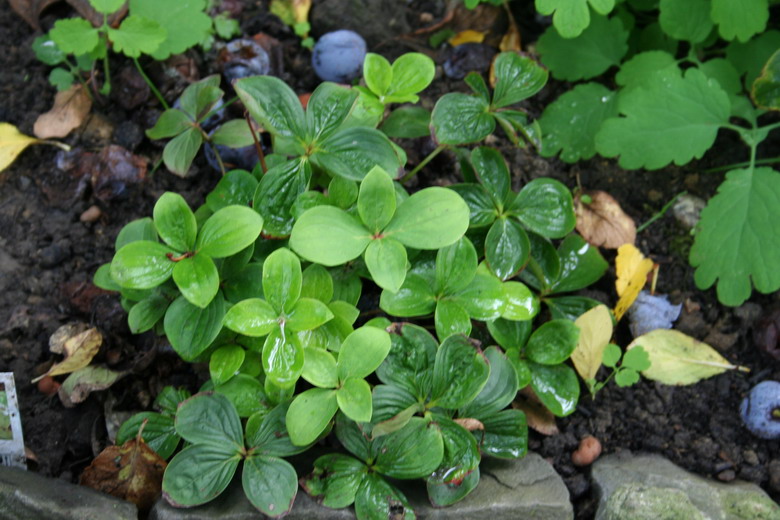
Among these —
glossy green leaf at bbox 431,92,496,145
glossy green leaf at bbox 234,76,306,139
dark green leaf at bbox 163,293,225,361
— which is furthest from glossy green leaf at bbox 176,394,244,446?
glossy green leaf at bbox 431,92,496,145

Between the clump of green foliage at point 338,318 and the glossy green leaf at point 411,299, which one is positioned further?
the glossy green leaf at point 411,299

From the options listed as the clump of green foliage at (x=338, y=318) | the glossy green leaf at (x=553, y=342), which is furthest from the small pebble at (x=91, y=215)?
the glossy green leaf at (x=553, y=342)

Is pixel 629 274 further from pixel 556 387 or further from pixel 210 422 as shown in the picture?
pixel 210 422

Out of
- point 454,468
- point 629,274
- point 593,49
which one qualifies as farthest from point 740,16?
point 454,468

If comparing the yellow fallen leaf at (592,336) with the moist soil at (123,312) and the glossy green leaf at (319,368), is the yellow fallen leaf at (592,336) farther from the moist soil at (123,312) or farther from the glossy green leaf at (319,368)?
the glossy green leaf at (319,368)

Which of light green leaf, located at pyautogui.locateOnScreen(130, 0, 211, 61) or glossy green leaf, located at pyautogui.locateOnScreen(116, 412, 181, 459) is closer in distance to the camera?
glossy green leaf, located at pyautogui.locateOnScreen(116, 412, 181, 459)

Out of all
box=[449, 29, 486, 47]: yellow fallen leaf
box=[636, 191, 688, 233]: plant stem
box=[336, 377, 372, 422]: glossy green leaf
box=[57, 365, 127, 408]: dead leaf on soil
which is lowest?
box=[57, 365, 127, 408]: dead leaf on soil

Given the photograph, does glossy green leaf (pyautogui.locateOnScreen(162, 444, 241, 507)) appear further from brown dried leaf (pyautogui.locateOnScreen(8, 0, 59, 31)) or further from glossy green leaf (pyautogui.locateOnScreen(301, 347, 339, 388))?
brown dried leaf (pyautogui.locateOnScreen(8, 0, 59, 31))
